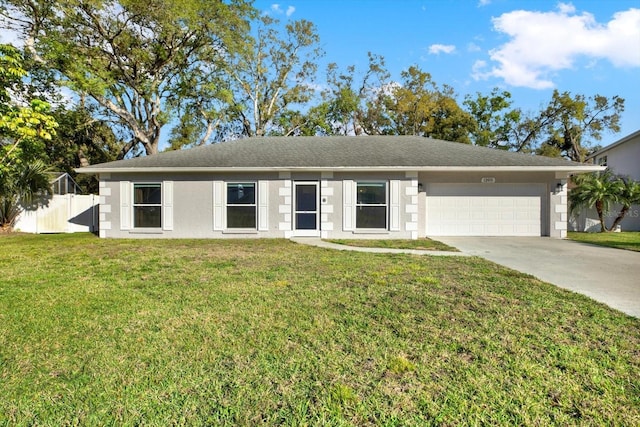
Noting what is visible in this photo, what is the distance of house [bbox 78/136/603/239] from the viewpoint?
11.3 metres

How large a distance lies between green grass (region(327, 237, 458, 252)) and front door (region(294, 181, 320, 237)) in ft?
3.51

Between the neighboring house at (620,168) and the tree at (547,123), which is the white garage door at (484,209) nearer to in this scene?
the neighboring house at (620,168)

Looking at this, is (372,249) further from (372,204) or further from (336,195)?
(336,195)

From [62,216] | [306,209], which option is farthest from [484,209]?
[62,216]

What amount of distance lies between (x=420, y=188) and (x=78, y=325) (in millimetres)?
10818

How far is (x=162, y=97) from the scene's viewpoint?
2177cm

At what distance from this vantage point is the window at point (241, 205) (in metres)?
11.6

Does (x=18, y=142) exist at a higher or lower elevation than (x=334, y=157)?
lower

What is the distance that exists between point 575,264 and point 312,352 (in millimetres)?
6731

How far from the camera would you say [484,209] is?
39.6 ft

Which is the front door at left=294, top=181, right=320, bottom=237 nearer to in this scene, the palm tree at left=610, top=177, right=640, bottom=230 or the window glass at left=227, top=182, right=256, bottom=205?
the window glass at left=227, top=182, right=256, bottom=205

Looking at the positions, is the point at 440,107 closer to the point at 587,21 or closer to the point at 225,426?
the point at 587,21

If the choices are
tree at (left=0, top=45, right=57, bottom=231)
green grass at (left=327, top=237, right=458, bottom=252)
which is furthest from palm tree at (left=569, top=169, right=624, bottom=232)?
tree at (left=0, top=45, right=57, bottom=231)

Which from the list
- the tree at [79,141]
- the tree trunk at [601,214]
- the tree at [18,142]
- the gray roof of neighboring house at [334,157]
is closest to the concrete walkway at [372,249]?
the gray roof of neighboring house at [334,157]
